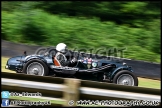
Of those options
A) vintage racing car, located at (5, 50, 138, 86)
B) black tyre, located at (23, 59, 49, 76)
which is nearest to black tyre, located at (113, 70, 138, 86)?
vintage racing car, located at (5, 50, 138, 86)

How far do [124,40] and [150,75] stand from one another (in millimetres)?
3782

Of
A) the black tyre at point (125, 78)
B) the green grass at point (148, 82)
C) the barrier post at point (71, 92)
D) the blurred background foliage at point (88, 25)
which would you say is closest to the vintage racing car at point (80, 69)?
the black tyre at point (125, 78)

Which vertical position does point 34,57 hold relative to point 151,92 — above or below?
above

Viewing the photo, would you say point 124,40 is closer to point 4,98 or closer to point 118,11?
point 118,11

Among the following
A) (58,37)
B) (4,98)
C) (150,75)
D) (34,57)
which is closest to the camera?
(4,98)

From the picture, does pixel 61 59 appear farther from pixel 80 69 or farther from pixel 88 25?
pixel 88 25

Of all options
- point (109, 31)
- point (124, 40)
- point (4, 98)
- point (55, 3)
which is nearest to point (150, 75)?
point (124, 40)

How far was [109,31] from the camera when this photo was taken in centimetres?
1521

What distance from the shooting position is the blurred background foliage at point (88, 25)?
45.9 feet

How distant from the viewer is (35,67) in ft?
26.2

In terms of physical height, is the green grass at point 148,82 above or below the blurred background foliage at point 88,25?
below

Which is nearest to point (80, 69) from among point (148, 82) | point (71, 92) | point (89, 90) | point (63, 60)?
point (63, 60)

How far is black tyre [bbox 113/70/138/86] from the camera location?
7.91 m

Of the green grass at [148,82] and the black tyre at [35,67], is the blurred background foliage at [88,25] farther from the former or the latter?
the black tyre at [35,67]
